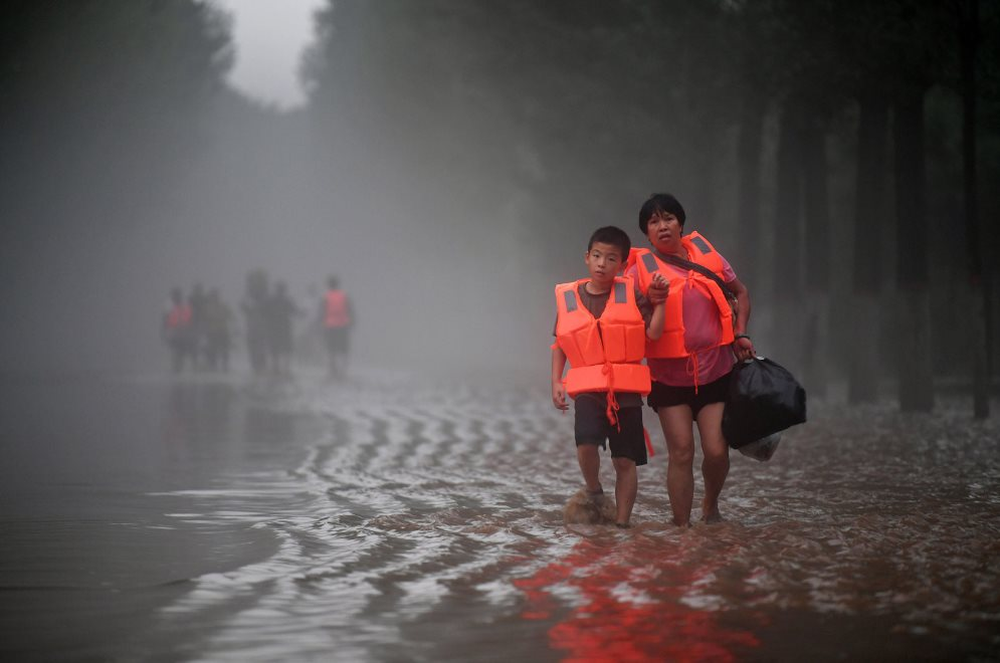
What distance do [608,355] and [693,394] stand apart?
52 cm

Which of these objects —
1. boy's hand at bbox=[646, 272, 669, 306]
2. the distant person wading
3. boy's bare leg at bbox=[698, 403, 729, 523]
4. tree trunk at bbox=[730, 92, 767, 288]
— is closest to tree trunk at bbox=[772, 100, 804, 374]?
tree trunk at bbox=[730, 92, 767, 288]

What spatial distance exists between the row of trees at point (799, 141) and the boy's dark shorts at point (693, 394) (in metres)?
9.56

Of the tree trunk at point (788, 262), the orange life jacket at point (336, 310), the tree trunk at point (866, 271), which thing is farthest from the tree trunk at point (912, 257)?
the orange life jacket at point (336, 310)

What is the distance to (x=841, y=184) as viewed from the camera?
3025 cm

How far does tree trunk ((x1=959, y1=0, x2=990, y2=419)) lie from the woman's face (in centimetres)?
965

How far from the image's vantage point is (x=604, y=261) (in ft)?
24.9

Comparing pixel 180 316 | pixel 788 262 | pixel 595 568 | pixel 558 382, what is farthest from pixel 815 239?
pixel 180 316

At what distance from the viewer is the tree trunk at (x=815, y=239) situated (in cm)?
2114

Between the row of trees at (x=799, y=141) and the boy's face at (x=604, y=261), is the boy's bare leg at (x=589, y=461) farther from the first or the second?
the row of trees at (x=799, y=141)

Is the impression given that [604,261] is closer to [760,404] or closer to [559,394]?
[559,394]

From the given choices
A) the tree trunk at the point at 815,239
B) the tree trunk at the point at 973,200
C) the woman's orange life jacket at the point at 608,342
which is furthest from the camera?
the tree trunk at the point at 815,239

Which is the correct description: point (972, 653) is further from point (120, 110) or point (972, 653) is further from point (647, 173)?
point (120, 110)

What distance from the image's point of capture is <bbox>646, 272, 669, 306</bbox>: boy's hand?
7359mm

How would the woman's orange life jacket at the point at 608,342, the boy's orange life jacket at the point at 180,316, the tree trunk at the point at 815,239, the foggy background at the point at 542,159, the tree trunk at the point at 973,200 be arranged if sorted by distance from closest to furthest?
the woman's orange life jacket at the point at 608,342, the tree trunk at the point at 973,200, the foggy background at the point at 542,159, the tree trunk at the point at 815,239, the boy's orange life jacket at the point at 180,316
